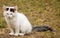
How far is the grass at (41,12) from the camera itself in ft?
27.1

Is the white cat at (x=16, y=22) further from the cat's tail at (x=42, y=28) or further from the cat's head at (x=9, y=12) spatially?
the cat's tail at (x=42, y=28)

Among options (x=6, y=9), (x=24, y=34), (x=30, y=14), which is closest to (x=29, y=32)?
(x=24, y=34)

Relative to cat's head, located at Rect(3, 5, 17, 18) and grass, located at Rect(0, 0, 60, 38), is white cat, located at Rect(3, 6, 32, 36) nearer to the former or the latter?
cat's head, located at Rect(3, 5, 17, 18)

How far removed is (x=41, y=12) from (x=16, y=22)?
315cm

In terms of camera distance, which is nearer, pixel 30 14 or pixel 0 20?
pixel 0 20

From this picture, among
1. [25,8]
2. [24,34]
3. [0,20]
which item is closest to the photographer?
[24,34]

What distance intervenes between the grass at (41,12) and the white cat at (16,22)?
0.31m

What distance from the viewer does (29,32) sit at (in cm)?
746

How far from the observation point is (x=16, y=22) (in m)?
7.10

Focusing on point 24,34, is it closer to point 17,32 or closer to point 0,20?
point 17,32

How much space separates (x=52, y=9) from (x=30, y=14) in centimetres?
122

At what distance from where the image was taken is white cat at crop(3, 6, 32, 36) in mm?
6867

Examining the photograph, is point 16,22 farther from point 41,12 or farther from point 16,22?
point 41,12

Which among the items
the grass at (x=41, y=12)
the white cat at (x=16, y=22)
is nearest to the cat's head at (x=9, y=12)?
the white cat at (x=16, y=22)
